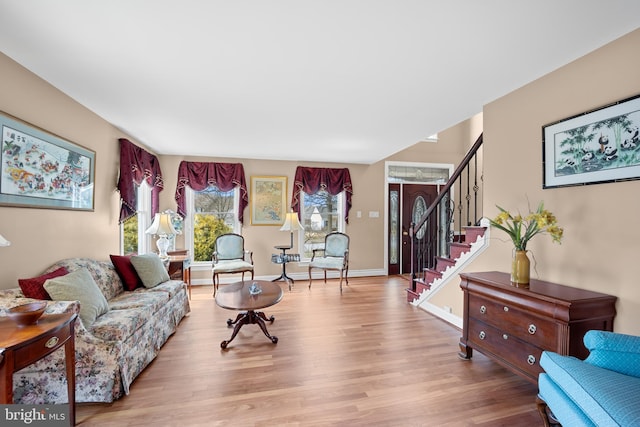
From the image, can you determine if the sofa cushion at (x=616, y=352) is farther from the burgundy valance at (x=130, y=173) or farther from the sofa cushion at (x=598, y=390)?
the burgundy valance at (x=130, y=173)

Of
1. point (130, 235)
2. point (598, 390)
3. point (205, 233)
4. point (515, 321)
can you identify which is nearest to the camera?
point (598, 390)

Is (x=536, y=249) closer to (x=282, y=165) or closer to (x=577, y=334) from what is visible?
(x=577, y=334)

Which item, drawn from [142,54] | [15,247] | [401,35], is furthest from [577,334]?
[15,247]

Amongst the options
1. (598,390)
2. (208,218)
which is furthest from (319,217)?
(598,390)

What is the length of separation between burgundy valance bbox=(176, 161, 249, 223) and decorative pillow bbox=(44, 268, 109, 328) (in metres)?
2.85

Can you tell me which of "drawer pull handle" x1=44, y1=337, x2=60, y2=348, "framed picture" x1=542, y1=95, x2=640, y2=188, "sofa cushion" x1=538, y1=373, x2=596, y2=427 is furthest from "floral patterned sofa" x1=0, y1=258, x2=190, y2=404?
"framed picture" x1=542, y1=95, x2=640, y2=188

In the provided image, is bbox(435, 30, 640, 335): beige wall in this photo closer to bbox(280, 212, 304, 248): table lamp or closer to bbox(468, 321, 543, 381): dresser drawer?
bbox(468, 321, 543, 381): dresser drawer

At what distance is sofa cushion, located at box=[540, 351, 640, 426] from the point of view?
1.04 metres

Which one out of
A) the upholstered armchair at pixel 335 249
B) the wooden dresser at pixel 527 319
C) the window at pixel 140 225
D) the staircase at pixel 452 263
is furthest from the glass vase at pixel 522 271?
the window at pixel 140 225

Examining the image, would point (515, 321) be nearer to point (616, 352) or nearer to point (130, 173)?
point (616, 352)

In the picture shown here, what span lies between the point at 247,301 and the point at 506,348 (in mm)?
2198

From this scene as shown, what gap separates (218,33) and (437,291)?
348cm

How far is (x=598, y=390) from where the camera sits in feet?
3.73

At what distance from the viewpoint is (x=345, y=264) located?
4.90 m
